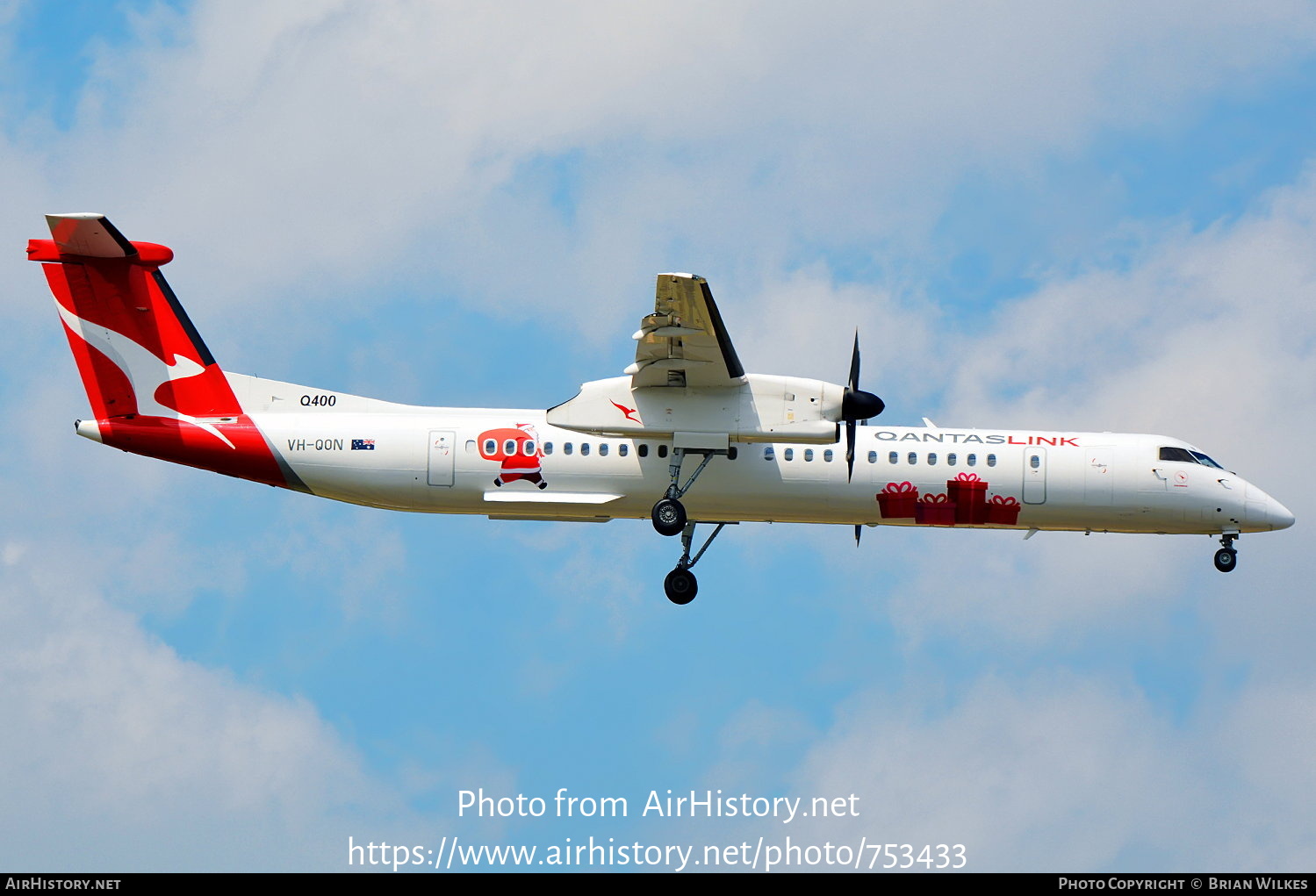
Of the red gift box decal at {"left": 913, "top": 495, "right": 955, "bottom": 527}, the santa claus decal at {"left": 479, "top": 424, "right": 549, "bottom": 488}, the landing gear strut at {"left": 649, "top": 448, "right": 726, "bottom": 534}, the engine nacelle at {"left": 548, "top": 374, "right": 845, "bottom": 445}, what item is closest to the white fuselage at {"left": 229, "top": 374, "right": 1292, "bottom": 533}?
the santa claus decal at {"left": 479, "top": 424, "right": 549, "bottom": 488}

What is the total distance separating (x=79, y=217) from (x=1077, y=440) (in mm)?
18438

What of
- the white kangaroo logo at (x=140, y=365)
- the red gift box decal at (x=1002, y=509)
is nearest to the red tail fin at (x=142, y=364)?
the white kangaroo logo at (x=140, y=365)

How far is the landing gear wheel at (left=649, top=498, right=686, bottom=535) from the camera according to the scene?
27.2m

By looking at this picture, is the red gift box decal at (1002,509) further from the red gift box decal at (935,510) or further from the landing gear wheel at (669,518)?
the landing gear wheel at (669,518)

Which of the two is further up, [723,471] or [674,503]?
[723,471]

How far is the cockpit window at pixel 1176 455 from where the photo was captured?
29.1 meters

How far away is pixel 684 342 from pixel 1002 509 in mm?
7136

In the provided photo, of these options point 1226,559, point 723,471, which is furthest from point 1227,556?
point 723,471

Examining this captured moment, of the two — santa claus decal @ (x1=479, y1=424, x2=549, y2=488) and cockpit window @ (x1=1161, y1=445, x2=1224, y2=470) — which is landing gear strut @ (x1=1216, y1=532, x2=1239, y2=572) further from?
santa claus decal @ (x1=479, y1=424, x2=549, y2=488)

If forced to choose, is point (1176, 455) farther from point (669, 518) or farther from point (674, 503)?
point (669, 518)

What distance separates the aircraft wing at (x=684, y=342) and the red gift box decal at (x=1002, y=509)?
5.51 metres

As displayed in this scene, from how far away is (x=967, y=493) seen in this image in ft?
92.9

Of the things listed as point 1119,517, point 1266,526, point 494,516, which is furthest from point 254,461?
point 1266,526
